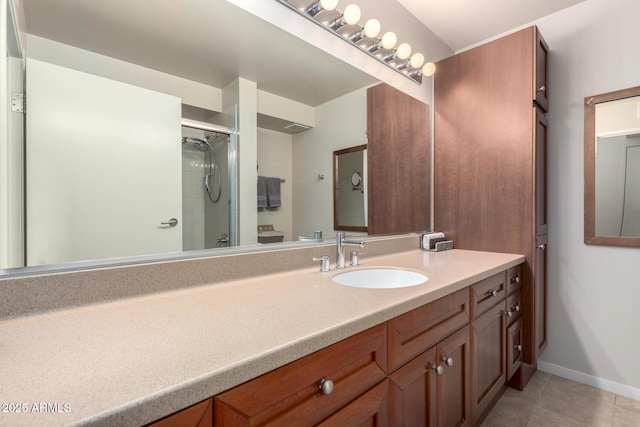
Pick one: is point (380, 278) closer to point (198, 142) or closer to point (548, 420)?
point (198, 142)

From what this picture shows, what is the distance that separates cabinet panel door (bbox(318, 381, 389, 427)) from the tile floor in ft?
3.68

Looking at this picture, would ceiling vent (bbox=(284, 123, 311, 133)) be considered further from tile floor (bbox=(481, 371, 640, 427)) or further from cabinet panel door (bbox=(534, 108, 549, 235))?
tile floor (bbox=(481, 371, 640, 427))

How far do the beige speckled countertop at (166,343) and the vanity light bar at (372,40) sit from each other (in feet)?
4.03

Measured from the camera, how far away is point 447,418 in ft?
3.66

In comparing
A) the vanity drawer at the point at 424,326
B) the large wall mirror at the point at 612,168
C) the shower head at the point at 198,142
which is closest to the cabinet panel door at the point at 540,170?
the large wall mirror at the point at 612,168

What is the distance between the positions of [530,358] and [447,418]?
3.32 ft

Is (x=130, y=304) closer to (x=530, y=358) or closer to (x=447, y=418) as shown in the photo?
(x=447, y=418)

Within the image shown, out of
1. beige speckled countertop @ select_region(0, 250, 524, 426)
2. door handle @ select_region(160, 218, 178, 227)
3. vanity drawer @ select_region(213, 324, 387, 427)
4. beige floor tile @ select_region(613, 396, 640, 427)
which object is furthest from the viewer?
beige floor tile @ select_region(613, 396, 640, 427)

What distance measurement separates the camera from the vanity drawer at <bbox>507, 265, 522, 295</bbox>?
5.29 feet

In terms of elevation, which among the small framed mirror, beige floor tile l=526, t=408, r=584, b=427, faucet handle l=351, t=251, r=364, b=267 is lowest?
beige floor tile l=526, t=408, r=584, b=427

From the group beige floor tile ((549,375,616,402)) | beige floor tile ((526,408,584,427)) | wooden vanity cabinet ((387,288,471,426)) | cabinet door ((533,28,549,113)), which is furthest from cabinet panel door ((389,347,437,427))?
cabinet door ((533,28,549,113))

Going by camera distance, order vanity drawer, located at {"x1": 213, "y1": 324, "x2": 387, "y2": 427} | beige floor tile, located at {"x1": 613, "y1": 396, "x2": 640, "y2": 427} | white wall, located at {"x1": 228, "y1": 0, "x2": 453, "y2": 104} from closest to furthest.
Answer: vanity drawer, located at {"x1": 213, "y1": 324, "x2": 387, "y2": 427} → white wall, located at {"x1": 228, "y1": 0, "x2": 453, "y2": 104} → beige floor tile, located at {"x1": 613, "y1": 396, "x2": 640, "y2": 427}

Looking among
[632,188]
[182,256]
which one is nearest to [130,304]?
[182,256]

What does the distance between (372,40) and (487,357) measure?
1770 millimetres
